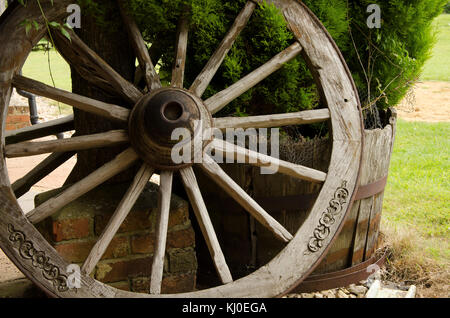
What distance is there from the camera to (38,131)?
2590mm

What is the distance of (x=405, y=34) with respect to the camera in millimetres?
2682

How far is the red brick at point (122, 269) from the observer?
2162mm

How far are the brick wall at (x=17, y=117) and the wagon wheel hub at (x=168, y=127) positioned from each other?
4.00m

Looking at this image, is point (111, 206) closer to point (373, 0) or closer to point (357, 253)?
point (357, 253)

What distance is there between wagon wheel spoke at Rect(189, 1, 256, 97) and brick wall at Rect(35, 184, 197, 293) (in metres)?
0.54

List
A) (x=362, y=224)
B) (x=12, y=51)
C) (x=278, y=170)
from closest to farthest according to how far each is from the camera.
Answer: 1. (x=12, y=51)
2. (x=278, y=170)
3. (x=362, y=224)

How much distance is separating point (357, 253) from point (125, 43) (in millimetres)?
1480

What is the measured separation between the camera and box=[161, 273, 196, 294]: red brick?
2.25 metres

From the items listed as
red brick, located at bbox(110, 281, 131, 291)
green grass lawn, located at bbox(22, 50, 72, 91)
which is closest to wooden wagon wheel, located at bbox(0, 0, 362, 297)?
red brick, located at bbox(110, 281, 131, 291)

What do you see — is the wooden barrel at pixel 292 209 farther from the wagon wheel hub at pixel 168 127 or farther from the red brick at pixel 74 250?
the red brick at pixel 74 250

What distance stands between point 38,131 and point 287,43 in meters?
1.31

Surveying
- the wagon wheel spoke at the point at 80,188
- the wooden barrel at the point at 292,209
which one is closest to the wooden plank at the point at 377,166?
the wooden barrel at the point at 292,209

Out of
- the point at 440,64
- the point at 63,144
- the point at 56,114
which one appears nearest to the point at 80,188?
the point at 63,144

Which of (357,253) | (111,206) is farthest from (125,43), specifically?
(357,253)
